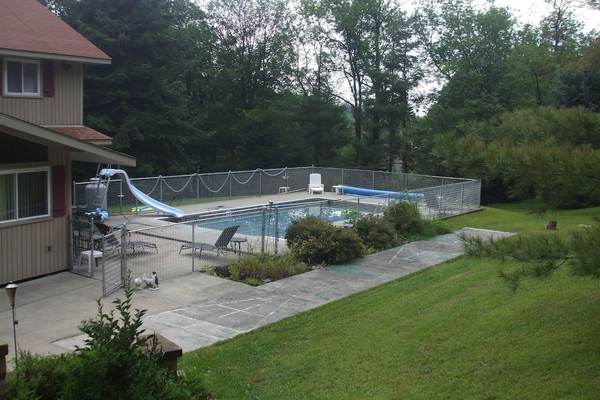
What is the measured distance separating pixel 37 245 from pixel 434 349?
9.53m

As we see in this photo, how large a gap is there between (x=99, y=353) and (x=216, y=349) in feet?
13.7

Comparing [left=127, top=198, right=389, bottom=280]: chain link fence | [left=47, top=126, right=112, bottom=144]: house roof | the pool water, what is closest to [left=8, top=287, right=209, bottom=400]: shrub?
[left=127, top=198, right=389, bottom=280]: chain link fence

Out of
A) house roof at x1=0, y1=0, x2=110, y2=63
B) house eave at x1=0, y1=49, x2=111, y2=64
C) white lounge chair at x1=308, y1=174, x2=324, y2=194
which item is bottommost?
white lounge chair at x1=308, y1=174, x2=324, y2=194

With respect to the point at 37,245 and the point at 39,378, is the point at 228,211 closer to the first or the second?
the point at 37,245

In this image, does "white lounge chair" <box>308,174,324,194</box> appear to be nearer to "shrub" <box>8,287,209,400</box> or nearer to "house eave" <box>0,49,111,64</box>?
"house eave" <box>0,49,111,64</box>

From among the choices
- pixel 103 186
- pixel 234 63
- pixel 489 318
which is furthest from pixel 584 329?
pixel 234 63

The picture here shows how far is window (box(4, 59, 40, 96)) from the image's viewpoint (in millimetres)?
14391

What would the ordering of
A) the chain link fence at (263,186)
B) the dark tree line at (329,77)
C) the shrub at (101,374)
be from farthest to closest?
the dark tree line at (329,77), the chain link fence at (263,186), the shrub at (101,374)

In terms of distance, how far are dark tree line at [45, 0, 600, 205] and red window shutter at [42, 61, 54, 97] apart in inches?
703

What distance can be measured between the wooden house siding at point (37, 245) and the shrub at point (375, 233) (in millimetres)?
7793

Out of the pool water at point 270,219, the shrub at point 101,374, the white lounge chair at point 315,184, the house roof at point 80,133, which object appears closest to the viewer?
the shrub at point 101,374

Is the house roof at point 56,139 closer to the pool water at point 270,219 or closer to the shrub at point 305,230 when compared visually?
the pool water at point 270,219

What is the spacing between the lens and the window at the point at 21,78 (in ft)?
47.2

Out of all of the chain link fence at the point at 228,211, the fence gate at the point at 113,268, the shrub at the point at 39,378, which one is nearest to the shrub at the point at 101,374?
the shrub at the point at 39,378
